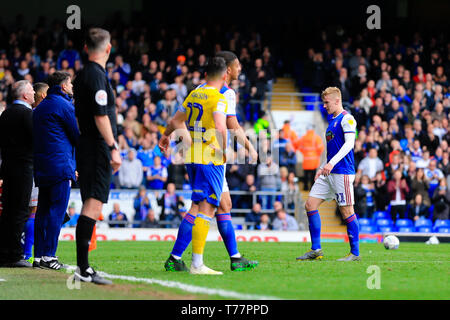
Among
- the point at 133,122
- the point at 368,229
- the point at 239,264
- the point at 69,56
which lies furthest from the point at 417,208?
the point at 239,264

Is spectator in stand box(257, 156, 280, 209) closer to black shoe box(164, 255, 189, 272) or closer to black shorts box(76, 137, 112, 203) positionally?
black shoe box(164, 255, 189, 272)

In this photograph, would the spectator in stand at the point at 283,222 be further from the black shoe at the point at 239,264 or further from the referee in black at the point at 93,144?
the referee in black at the point at 93,144

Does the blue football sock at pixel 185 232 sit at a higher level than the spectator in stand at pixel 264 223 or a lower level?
higher

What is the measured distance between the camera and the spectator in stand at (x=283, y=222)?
20250 millimetres

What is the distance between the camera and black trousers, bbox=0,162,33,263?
934 centimetres

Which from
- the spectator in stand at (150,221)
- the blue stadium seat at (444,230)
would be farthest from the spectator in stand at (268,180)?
the blue stadium seat at (444,230)

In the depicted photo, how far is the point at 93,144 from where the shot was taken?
7.49 meters

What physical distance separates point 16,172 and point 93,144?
8.05ft

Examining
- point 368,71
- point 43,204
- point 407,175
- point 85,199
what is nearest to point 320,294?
point 85,199

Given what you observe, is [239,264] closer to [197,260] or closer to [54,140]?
[197,260]

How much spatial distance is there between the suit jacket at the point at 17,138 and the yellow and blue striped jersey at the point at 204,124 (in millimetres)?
2341

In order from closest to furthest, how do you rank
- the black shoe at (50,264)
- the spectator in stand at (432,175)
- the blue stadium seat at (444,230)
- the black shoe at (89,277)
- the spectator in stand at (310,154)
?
the black shoe at (89,277), the black shoe at (50,264), the blue stadium seat at (444,230), the spectator in stand at (432,175), the spectator in stand at (310,154)

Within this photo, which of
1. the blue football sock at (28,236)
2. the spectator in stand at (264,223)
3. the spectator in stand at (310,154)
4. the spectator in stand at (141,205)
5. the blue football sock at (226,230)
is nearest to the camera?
the blue football sock at (226,230)

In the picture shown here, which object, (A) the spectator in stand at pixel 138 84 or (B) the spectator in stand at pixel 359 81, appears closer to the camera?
(A) the spectator in stand at pixel 138 84
